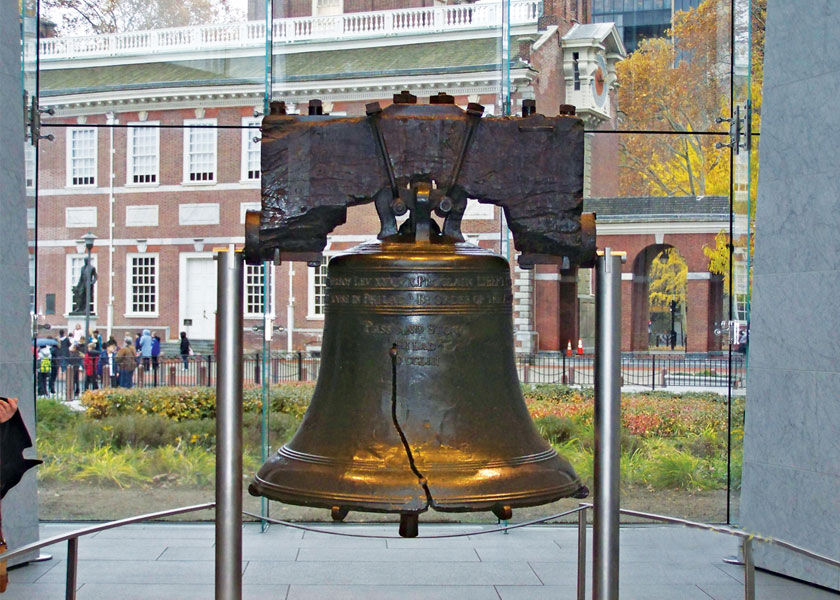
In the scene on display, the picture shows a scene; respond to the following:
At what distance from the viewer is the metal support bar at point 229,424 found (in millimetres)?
3582

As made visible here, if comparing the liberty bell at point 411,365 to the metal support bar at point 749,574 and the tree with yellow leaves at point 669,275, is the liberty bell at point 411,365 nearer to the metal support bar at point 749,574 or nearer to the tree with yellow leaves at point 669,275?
the metal support bar at point 749,574

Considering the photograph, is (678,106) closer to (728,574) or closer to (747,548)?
(728,574)

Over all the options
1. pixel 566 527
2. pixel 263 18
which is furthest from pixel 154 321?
pixel 566 527

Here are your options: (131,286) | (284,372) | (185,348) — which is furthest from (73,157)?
(284,372)

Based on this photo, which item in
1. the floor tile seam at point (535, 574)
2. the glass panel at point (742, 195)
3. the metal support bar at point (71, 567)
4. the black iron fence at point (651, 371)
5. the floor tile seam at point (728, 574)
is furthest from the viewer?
the black iron fence at point (651, 371)

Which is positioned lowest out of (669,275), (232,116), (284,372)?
(284,372)

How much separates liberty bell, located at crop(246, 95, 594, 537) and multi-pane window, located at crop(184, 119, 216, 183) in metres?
6.29

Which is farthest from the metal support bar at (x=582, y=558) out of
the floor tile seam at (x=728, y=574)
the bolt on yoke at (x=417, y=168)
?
the bolt on yoke at (x=417, y=168)

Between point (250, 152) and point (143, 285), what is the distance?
1.48 m

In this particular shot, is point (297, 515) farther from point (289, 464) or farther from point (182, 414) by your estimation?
point (289, 464)

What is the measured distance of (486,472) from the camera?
3.34m

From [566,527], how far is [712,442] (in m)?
1.41

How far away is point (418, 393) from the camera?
3.48 meters

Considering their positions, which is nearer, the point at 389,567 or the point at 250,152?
the point at 389,567
